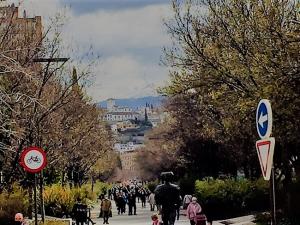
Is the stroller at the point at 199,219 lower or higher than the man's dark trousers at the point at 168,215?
lower

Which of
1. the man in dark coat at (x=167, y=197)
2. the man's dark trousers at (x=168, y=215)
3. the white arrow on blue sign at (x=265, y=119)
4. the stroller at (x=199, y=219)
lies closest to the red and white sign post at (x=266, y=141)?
the white arrow on blue sign at (x=265, y=119)

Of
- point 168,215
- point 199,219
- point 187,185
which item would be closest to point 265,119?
point 168,215

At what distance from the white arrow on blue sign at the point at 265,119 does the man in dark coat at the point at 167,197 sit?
667 centimetres

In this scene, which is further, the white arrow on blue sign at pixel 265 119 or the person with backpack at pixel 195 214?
the person with backpack at pixel 195 214

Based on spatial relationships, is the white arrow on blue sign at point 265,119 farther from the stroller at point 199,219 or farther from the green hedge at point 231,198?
the green hedge at point 231,198

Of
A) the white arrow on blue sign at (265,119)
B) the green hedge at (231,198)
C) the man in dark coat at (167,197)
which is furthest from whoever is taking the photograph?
the green hedge at (231,198)

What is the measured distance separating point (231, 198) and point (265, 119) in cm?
2895

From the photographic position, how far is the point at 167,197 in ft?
59.8

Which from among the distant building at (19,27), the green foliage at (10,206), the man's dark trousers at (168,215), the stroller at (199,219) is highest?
the distant building at (19,27)

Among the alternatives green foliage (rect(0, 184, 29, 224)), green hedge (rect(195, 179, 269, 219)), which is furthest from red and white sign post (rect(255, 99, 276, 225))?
green hedge (rect(195, 179, 269, 219))

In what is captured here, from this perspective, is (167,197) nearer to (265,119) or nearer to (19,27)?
(265,119)

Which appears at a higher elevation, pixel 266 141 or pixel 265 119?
pixel 265 119

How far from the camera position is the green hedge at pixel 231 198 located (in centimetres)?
3844

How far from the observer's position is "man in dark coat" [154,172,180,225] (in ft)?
59.8
